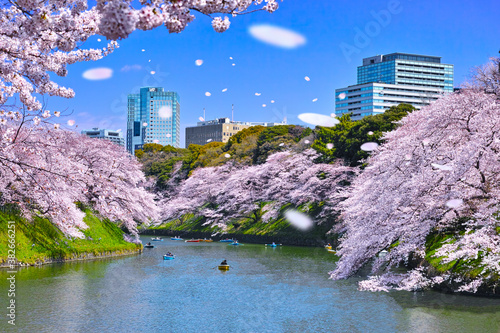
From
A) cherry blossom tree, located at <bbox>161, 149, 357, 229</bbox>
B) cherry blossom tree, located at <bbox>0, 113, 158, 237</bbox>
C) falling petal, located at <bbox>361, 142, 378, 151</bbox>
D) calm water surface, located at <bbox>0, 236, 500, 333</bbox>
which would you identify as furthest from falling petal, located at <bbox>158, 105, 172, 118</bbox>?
calm water surface, located at <bbox>0, 236, 500, 333</bbox>

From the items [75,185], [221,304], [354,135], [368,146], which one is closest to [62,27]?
[221,304]

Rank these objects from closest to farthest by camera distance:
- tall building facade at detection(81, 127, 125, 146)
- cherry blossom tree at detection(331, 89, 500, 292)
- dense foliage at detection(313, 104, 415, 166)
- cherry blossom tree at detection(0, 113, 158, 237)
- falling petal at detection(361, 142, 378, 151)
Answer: cherry blossom tree at detection(331, 89, 500, 292) → cherry blossom tree at detection(0, 113, 158, 237) → falling petal at detection(361, 142, 378, 151) → dense foliage at detection(313, 104, 415, 166) → tall building facade at detection(81, 127, 125, 146)

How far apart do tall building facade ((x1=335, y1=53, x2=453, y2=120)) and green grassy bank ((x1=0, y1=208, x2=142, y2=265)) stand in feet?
368

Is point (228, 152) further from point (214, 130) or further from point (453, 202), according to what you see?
point (214, 130)

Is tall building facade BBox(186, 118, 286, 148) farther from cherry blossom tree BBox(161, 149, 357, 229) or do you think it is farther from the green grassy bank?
the green grassy bank

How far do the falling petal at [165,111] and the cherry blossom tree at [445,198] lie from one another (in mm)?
174129

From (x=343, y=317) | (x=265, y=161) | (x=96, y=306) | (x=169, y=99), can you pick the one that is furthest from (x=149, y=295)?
(x=169, y=99)

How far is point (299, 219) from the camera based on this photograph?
50031 millimetres

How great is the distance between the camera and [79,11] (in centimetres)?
746

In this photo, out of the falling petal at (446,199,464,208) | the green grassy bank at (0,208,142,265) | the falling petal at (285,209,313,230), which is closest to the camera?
the falling petal at (446,199,464,208)

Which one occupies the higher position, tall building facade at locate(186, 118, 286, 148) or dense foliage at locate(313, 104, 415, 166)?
tall building facade at locate(186, 118, 286, 148)

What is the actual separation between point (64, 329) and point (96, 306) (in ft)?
11.3

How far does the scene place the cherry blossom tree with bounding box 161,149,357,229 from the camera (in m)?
45.7

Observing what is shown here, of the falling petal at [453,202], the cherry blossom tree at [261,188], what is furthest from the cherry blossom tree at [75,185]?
the falling petal at [453,202]
